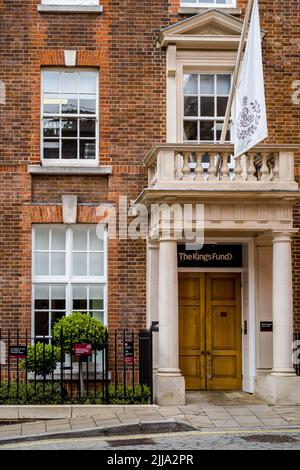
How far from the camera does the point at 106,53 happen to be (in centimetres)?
1939

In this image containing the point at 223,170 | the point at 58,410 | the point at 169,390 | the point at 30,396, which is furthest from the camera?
the point at 223,170

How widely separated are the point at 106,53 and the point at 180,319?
574cm

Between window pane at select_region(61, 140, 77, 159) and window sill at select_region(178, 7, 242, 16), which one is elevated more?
window sill at select_region(178, 7, 242, 16)

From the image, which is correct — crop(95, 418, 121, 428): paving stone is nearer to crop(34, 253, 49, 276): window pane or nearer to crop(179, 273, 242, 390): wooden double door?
crop(179, 273, 242, 390): wooden double door

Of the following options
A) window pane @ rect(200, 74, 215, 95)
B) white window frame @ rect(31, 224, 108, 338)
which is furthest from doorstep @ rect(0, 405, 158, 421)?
window pane @ rect(200, 74, 215, 95)

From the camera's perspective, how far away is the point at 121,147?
19.3 meters

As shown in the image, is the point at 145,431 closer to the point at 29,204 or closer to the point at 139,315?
the point at 139,315

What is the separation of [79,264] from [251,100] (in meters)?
5.21

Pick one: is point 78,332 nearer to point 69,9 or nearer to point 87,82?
point 87,82

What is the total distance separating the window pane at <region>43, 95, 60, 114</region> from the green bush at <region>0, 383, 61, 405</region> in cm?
583

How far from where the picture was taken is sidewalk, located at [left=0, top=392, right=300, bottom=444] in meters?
14.5

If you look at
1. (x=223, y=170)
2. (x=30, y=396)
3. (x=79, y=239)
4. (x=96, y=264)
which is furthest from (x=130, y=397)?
(x=223, y=170)

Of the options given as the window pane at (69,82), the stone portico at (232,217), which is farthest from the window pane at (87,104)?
the stone portico at (232,217)
